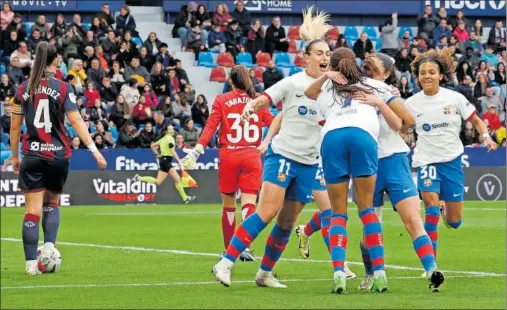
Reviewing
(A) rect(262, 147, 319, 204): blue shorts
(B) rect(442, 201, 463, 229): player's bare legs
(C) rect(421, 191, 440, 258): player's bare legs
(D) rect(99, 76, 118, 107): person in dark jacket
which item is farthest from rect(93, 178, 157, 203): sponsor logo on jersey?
(A) rect(262, 147, 319, 204): blue shorts

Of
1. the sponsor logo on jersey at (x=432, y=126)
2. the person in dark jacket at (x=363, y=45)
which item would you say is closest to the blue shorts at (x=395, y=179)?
the sponsor logo on jersey at (x=432, y=126)

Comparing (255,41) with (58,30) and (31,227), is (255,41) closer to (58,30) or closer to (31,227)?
(58,30)

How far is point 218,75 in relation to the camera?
37.2 meters

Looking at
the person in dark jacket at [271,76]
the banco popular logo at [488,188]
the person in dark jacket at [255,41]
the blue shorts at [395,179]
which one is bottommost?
the banco popular logo at [488,188]

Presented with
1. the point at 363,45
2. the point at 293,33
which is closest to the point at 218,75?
the point at 293,33

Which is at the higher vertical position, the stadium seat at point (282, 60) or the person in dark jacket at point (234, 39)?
the person in dark jacket at point (234, 39)

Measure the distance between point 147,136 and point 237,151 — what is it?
17516 mm

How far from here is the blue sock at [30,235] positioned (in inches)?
523

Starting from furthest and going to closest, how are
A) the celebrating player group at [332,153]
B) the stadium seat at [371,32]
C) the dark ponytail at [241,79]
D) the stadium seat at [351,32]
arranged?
1. the stadium seat at [371,32]
2. the stadium seat at [351,32]
3. the dark ponytail at [241,79]
4. the celebrating player group at [332,153]

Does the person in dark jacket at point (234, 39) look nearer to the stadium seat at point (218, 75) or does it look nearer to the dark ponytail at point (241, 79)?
the stadium seat at point (218, 75)

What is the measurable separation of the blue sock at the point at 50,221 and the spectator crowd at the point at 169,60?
17667 millimetres

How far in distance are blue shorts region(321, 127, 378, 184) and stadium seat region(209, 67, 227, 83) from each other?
2665 cm

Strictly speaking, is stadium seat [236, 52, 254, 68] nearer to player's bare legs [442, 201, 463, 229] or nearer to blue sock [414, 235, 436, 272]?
player's bare legs [442, 201, 463, 229]

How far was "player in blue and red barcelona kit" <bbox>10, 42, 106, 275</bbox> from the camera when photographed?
1312 cm
